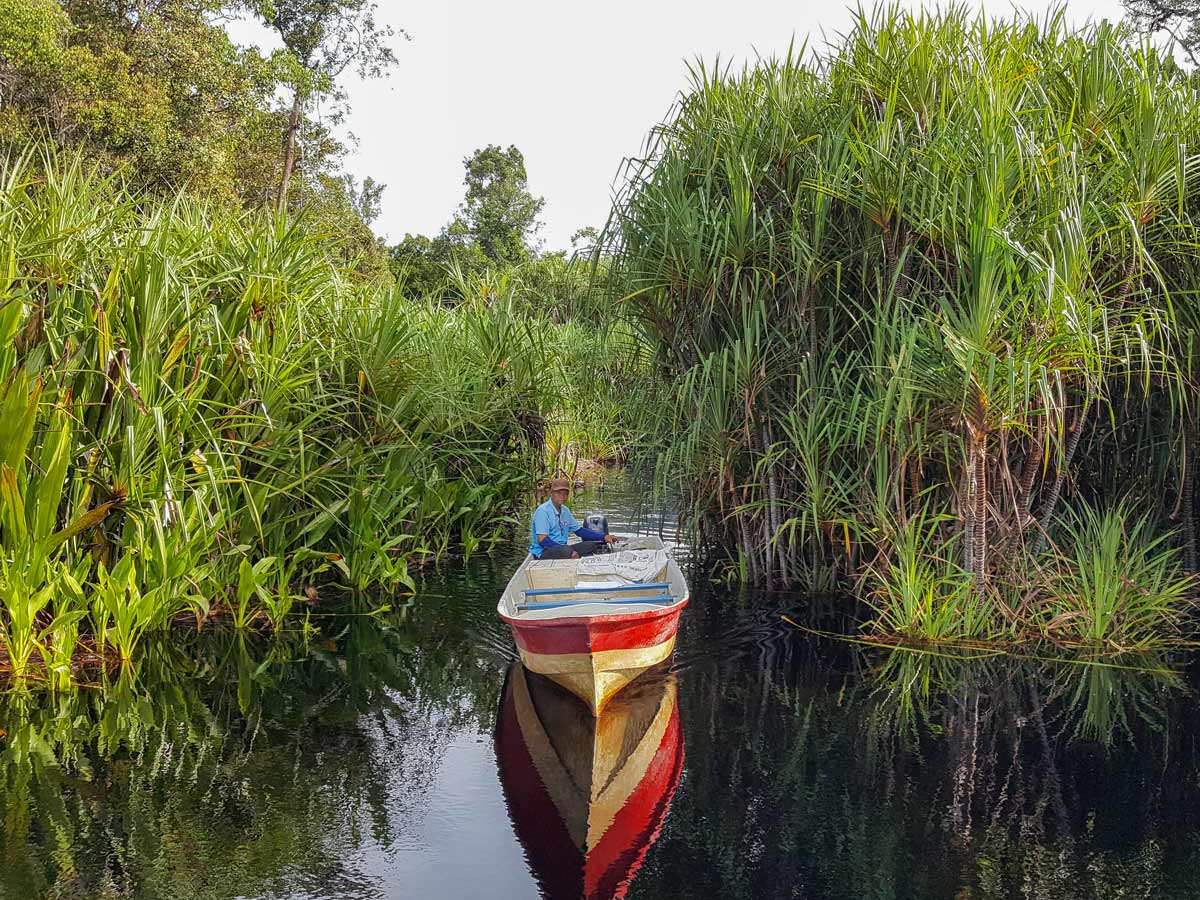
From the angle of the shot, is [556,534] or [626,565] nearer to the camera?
[626,565]

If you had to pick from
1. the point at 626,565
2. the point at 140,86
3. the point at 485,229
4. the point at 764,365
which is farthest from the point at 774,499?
the point at 485,229

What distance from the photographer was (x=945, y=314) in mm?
7176

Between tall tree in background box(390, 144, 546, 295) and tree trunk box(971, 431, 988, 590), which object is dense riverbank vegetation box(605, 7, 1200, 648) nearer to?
tree trunk box(971, 431, 988, 590)

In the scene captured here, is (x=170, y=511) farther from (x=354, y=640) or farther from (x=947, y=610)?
(x=947, y=610)

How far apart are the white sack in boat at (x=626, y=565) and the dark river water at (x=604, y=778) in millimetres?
760

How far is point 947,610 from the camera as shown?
747 centimetres

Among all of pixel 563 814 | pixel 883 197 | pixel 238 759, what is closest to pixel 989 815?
pixel 563 814

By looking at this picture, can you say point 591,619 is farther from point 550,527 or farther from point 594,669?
point 550,527

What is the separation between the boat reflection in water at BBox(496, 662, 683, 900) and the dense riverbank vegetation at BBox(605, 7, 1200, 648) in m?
2.64

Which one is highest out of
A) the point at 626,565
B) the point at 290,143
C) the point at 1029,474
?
the point at 290,143

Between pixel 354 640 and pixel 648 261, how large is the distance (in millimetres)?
4288

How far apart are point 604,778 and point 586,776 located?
12 cm

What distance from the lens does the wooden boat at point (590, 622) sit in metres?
5.98

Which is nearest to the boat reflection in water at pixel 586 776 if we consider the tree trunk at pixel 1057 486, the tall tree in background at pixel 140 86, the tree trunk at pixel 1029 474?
the tree trunk at pixel 1029 474
